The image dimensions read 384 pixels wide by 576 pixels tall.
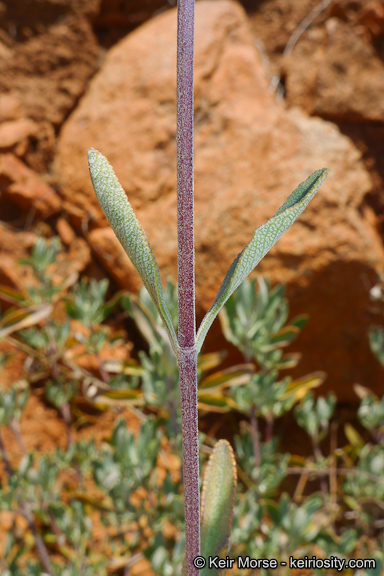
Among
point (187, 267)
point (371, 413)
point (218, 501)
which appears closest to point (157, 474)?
point (371, 413)

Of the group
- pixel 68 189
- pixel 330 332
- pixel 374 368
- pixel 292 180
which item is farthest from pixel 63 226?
pixel 374 368

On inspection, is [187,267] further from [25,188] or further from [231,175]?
[25,188]

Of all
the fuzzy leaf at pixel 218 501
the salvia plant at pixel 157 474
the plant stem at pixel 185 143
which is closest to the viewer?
the plant stem at pixel 185 143

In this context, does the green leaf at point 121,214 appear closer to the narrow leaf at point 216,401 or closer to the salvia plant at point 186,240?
the salvia plant at point 186,240

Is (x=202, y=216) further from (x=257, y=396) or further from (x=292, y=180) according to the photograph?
(x=257, y=396)

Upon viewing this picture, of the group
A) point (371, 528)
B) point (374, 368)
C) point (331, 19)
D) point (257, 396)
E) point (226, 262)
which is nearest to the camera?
point (257, 396)

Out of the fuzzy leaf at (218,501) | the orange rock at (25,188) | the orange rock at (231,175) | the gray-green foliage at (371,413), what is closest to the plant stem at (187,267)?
the fuzzy leaf at (218,501)
